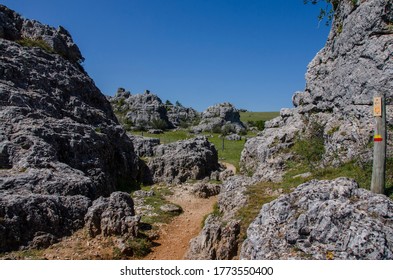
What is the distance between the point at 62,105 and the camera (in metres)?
24.5

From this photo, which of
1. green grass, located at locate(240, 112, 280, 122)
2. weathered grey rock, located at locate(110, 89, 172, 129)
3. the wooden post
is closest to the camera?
the wooden post

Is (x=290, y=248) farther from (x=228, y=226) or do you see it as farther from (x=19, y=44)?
(x=19, y=44)

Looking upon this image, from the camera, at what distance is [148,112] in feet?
262

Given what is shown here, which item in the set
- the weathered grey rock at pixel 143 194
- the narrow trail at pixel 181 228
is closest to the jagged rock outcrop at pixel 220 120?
the weathered grey rock at pixel 143 194

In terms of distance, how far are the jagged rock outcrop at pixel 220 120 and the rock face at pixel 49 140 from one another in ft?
161

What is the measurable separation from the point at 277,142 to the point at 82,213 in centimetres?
1369

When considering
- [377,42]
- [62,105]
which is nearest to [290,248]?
[377,42]

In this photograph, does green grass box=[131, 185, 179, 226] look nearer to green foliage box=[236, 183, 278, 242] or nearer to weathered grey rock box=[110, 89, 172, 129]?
green foliage box=[236, 183, 278, 242]

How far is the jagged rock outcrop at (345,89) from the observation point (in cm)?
1673

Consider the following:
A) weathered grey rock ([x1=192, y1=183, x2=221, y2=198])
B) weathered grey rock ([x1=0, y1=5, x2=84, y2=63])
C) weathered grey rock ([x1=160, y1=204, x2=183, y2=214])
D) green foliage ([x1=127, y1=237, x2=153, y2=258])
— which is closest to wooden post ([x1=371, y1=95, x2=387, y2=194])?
green foliage ([x1=127, y1=237, x2=153, y2=258])

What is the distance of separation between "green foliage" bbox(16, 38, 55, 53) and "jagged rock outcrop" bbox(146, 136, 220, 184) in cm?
1278

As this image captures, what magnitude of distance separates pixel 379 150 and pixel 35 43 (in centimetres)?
2679

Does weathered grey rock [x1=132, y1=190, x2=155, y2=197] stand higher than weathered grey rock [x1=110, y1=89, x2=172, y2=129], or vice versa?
weathered grey rock [x1=110, y1=89, x2=172, y2=129]

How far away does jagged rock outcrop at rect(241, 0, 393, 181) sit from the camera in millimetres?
16734
